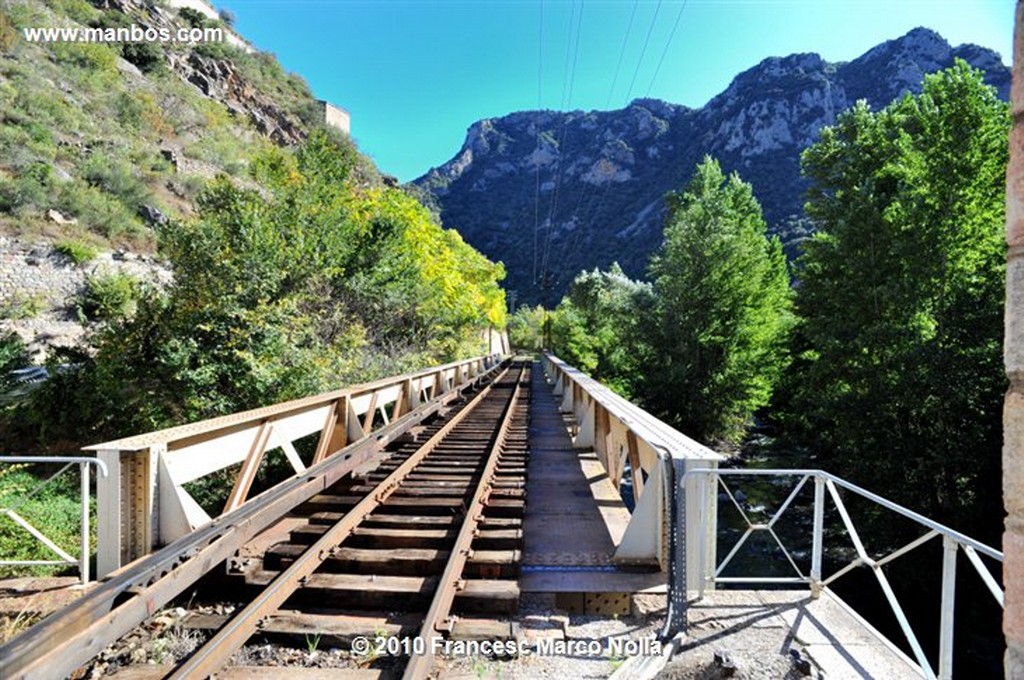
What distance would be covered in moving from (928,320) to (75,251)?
2669 cm

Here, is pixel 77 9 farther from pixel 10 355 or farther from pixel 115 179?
pixel 10 355

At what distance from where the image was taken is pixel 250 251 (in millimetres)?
10977

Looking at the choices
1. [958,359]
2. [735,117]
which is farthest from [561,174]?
[958,359]

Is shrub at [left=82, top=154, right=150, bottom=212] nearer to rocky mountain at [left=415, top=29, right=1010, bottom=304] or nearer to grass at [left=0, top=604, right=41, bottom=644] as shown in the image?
grass at [left=0, top=604, right=41, bottom=644]

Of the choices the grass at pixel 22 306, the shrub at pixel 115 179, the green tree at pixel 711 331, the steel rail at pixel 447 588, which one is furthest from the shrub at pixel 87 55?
the steel rail at pixel 447 588

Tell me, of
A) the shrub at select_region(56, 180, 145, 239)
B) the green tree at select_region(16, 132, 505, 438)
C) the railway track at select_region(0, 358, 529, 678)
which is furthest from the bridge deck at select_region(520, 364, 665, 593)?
the shrub at select_region(56, 180, 145, 239)

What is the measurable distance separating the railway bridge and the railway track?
→ 13 mm

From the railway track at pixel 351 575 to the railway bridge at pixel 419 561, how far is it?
13mm

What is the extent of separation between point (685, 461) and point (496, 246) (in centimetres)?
14540

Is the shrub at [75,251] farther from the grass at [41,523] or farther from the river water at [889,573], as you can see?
the river water at [889,573]

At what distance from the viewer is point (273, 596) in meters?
3.08

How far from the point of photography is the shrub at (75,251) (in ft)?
56.9

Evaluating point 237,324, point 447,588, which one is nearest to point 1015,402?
point 447,588

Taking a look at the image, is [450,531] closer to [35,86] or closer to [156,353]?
[156,353]
